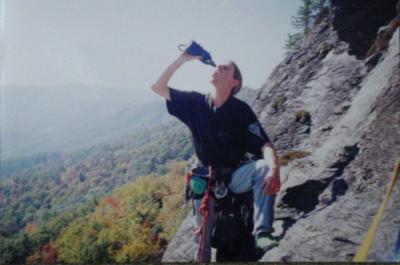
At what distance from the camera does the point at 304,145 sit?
438 cm

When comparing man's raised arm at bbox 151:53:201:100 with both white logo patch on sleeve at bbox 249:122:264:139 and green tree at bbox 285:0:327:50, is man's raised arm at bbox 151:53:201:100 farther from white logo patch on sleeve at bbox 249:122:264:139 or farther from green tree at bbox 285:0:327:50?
green tree at bbox 285:0:327:50

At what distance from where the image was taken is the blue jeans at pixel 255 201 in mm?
3465

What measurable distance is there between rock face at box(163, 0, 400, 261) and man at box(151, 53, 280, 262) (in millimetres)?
448

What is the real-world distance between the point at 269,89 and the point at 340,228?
2.21 metres

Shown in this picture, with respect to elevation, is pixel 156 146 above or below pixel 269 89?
below

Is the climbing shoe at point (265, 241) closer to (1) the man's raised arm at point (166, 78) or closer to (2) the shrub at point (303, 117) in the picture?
(2) the shrub at point (303, 117)

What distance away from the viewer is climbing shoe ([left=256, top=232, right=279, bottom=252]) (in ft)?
11.3

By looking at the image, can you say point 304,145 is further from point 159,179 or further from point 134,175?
point 134,175

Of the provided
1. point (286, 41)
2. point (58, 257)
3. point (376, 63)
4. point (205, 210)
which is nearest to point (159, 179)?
point (205, 210)

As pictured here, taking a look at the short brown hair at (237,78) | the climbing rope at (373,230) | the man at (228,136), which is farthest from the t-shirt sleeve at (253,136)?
the climbing rope at (373,230)

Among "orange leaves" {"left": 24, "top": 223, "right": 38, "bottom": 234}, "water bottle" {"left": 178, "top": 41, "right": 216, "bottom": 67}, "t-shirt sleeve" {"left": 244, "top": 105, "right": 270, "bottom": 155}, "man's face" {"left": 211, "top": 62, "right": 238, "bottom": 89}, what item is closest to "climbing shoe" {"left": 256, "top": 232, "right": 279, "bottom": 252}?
"t-shirt sleeve" {"left": 244, "top": 105, "right": 270, "bottom": 155}

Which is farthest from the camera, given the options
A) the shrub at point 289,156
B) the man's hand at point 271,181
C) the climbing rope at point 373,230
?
the shrub at point 289,156

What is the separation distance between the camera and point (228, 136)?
384 cm

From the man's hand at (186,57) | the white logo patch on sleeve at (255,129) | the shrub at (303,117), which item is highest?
the man's hand at (186,57)
